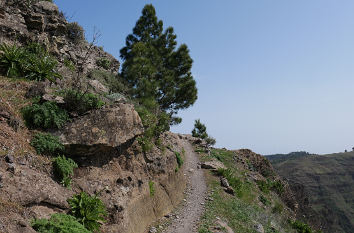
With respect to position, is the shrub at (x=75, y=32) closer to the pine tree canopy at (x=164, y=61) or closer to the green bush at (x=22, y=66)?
the pine tree canopy at (x=164, y=61)

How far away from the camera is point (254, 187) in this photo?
72.3 feet

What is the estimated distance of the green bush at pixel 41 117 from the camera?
27.0ft

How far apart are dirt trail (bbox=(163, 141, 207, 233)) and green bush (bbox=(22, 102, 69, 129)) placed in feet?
20.2

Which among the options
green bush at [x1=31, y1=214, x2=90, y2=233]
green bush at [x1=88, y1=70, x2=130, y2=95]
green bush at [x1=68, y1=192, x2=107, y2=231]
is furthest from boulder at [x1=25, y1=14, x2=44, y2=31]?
green bush at [x1=31, y1=214, x2=90, y2=233]

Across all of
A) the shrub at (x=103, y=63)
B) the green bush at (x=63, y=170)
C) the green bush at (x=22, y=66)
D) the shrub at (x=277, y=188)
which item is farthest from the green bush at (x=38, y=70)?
the shrub at (x=277, y=188)

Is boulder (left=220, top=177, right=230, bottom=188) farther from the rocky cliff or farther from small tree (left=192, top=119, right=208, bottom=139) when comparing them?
small tree (left=192, top=119, right=208, bottom=139)

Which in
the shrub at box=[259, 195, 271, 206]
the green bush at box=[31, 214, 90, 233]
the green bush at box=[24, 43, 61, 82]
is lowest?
the shrub at box=[259, 195, 271, 206]

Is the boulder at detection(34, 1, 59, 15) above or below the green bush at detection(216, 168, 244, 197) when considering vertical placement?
above

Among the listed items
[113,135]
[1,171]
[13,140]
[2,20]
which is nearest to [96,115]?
[113,135]

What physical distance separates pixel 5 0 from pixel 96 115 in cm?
1260

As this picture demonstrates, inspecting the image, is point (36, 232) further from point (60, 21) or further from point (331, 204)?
point (331, 204)

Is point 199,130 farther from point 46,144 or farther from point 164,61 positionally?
point 46,144

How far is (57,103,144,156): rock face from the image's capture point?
8367mm

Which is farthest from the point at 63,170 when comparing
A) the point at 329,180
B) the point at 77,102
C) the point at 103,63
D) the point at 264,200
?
the point at 329,180
